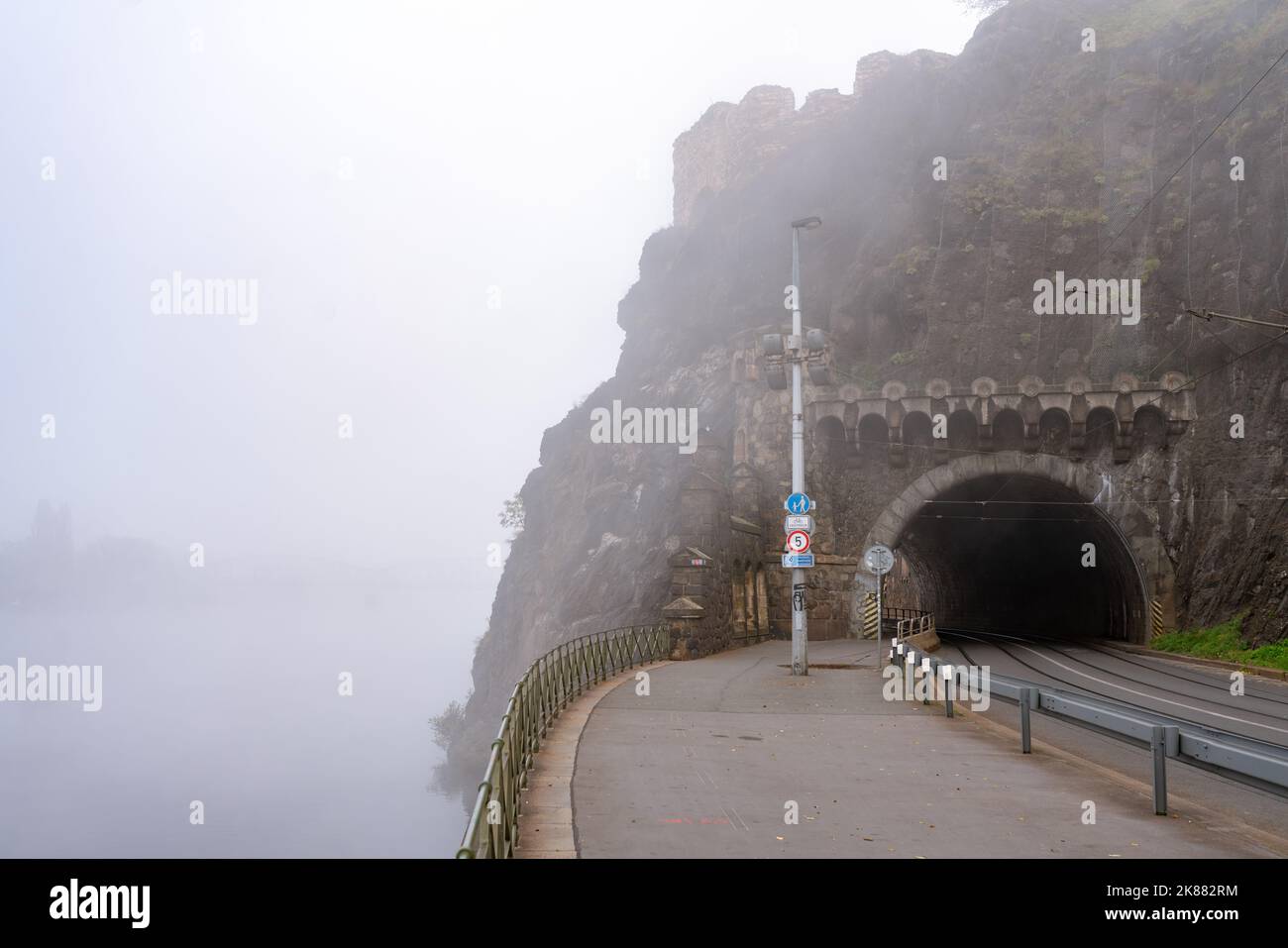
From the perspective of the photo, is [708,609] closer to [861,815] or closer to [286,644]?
[861,815]

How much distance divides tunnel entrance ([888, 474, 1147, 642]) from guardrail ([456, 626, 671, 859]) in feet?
55.9

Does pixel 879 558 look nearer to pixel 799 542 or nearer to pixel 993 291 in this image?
pixel 799 542

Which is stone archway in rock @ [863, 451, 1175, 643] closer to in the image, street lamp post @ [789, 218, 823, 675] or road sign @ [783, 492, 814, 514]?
street lamp post @ [789, 218, 823, 675]

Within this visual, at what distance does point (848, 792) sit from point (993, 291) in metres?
36.1

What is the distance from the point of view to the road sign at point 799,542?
1992 cm

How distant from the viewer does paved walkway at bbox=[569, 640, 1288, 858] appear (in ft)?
23.1

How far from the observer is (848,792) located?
905 centimetres

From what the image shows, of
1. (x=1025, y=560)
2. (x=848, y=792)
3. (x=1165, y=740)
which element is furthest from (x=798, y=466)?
(x=1025, y=560)

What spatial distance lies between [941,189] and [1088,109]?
7.19 m

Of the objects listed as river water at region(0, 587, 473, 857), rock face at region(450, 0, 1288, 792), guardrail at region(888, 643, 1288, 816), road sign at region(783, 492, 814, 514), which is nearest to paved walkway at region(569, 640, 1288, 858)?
guardrail at region(888, 643, 1288, 816)

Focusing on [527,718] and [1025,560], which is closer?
Result: [527,718]

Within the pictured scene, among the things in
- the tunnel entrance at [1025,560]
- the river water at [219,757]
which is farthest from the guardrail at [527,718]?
the river water at [219,757]

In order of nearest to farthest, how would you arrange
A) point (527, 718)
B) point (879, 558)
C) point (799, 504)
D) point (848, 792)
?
1. point (848, 792)
2. point (527, 718)
3. point (799, 504)
4. point (879, 558)

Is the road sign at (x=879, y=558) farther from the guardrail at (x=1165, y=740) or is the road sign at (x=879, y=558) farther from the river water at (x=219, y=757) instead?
the river water at (x=219, y=757)
